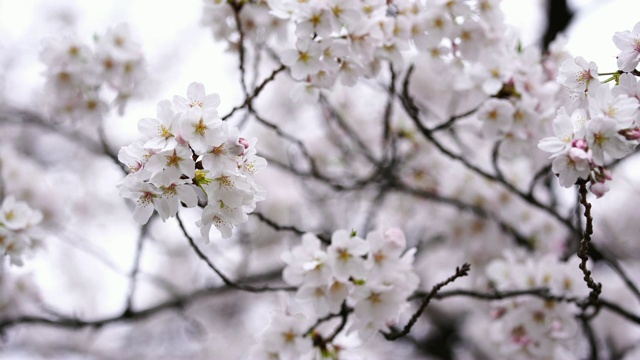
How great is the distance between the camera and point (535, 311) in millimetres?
2168

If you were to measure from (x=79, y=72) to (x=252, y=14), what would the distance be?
715 millimetres

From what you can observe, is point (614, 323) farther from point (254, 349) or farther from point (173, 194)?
point (173, 194)

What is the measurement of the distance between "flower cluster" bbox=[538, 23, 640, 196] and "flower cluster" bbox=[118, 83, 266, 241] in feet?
2.07

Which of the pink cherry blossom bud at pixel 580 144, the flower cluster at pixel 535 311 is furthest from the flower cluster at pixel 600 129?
the flower cluster at pixel 535 311

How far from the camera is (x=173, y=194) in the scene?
138cm

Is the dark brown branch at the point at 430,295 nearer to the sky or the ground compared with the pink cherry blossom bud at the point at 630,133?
nearer to the ground

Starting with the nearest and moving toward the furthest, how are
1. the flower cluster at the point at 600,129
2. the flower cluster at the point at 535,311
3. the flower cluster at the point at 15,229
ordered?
1. the flower cluster at the point at 600,129
2. the flower cluster at the point at 15,229
3. the flower cluster at the point at 535,311

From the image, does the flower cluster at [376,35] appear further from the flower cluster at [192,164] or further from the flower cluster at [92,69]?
the flower cluster at [92,69]

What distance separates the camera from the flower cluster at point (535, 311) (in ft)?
7.00

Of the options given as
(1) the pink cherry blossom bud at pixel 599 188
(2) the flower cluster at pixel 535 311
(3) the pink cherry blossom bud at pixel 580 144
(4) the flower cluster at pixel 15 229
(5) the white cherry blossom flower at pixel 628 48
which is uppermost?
(5) the white cherry blossom flower at pixel 628 48

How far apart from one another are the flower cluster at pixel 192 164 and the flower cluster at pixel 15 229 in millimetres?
734

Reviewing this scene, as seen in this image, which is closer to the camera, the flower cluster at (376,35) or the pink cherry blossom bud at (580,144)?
the pink cherry blossom bud at (580,144)

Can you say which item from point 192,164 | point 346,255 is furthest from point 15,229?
point 346,255

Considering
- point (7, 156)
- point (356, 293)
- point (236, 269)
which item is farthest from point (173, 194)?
point (236, 269)
